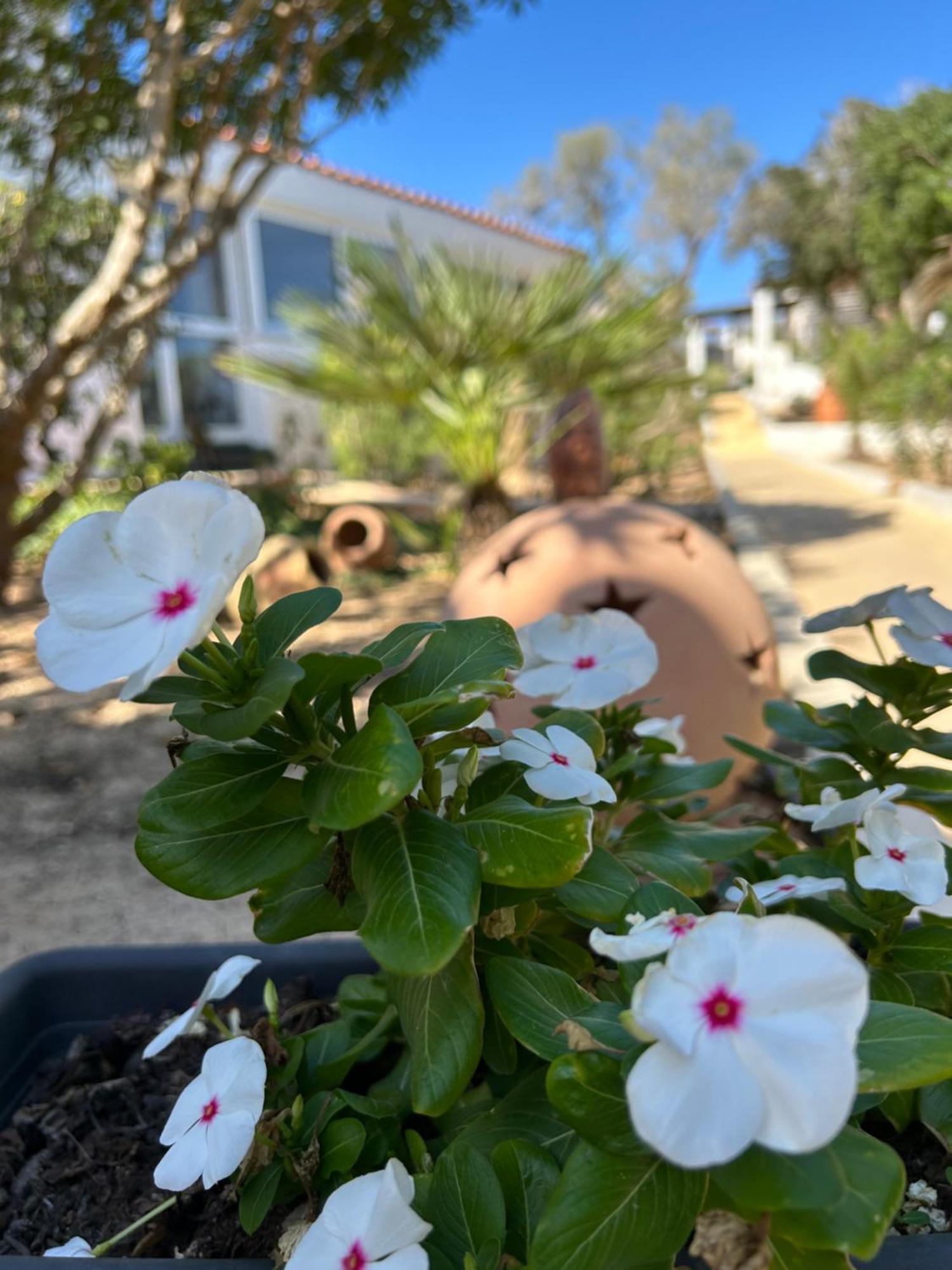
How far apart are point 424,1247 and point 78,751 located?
11.2 feet

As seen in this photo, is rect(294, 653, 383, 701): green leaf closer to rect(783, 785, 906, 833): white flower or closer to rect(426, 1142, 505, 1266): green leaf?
rect(426, 1142, 505, 1266): green leaf

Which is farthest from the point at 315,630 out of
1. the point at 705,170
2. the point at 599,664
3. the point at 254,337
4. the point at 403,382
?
the point at 705,170

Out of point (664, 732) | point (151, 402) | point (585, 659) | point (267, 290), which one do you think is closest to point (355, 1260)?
point (585, 659)

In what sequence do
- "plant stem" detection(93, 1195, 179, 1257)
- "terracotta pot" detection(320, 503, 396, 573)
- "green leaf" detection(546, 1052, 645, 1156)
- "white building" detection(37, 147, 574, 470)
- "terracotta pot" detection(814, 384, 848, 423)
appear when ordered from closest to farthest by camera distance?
"green leaf" detection(546, 1052, 645, 1156) < "plant stem" detection(93, 1195, 179, 1257) < "terracotta pot" detection(320, 503, 396, 573) < "white building" detection(37, 147, 574, 470) < "terracotta pot" detection(814, 384, 848, 423)

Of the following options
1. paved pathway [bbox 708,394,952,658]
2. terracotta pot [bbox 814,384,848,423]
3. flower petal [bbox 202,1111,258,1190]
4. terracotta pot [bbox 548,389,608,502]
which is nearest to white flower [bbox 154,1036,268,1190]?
flower petal [bbox 202,1111,258,1190]

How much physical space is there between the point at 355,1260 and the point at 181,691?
1.26ft

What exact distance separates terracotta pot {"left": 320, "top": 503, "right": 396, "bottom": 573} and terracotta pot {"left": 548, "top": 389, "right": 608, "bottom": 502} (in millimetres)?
3946

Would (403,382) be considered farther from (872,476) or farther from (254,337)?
(254,337)

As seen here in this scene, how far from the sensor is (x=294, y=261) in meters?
12.8

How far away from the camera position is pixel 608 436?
10.1 metres

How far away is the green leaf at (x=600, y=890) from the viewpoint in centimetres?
75

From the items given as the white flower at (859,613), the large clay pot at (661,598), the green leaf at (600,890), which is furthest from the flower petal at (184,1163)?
the large clay pot at (661,598)

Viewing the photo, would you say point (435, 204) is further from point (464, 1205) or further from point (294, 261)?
point (464, 1205)

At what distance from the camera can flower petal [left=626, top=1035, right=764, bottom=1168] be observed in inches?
18.9
